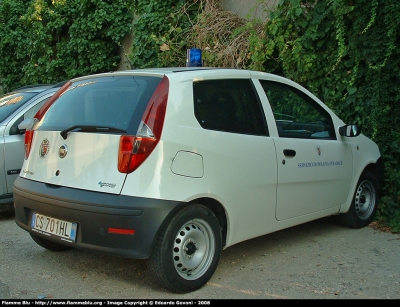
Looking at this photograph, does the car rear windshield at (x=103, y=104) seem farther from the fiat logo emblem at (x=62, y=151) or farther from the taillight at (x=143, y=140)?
the fiat logo emblem at (x=62, y=151)

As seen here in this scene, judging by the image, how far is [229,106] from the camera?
14.6 ft

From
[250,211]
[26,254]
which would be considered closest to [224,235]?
[250,211]

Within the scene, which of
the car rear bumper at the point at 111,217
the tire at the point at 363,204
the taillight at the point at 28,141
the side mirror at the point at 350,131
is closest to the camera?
the car rear bumper at the point at 111,217

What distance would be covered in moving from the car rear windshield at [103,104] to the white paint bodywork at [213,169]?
107 millimetres

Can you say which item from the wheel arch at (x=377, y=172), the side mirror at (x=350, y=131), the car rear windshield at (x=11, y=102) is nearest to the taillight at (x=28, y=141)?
the car rear windshield at (x=11, y=102)

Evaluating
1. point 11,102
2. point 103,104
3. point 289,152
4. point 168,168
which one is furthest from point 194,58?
point 11,102

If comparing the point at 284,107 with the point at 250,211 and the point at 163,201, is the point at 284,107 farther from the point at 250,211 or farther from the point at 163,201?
the point at 163,201

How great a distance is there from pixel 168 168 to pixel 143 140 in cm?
27

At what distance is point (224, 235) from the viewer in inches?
174

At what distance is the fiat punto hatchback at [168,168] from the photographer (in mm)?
3799

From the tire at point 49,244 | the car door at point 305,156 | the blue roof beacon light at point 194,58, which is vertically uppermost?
the blue roof beacon light at point 194,58

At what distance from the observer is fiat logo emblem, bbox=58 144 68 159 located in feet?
13.7

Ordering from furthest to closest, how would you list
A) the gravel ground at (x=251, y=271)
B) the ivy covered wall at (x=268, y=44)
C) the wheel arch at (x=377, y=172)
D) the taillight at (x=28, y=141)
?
1. the ivy covered wall at (x=268, y=44)
2. the wheel arch at (x=377, y=172)
3. the taillight at (x=28, y=141)
4. the gravel ground at (x=251, y=271)

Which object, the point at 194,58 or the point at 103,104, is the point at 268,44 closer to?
the point at 194,58
